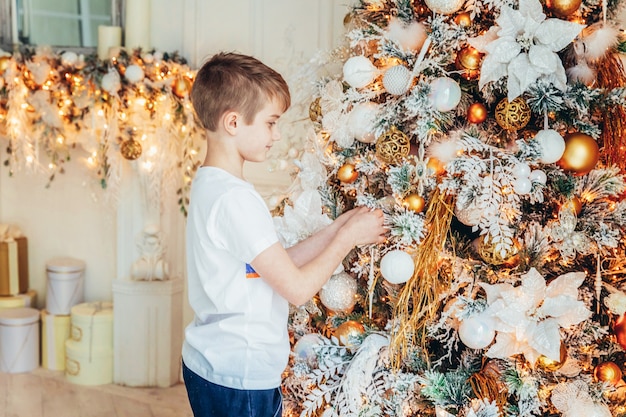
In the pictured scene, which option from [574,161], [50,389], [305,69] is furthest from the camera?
[50,389]

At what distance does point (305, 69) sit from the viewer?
5.81 feet

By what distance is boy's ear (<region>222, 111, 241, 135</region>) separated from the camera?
1384mm

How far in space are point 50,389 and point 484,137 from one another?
238 centimetres

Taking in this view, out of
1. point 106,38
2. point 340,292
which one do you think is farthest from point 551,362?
point 106,38

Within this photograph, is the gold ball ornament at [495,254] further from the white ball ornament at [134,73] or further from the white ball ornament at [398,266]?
the white ball ornament at [134,73]

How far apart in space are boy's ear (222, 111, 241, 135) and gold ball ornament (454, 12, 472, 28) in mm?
487

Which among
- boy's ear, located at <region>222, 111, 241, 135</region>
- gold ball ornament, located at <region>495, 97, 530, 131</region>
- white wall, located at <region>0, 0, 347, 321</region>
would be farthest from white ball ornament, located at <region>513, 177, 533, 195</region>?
white wall, located at <region>0, 0, 347, 321</region>

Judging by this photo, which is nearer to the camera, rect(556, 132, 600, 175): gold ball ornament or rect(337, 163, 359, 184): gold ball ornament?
rect(556, 132, 600, 175): gold ball ornament

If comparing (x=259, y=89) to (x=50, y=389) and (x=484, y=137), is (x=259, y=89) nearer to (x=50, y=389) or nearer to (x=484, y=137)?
(x=484, y=137)

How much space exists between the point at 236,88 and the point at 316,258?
0.37 m

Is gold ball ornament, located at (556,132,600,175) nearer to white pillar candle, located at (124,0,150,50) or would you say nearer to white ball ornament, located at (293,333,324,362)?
white ball ornament, located at (293,333,324,362)

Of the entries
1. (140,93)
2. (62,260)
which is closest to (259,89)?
(140,93)

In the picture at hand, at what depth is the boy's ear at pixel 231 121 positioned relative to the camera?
138 cm

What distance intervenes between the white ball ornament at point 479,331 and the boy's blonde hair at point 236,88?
23.1 inches
